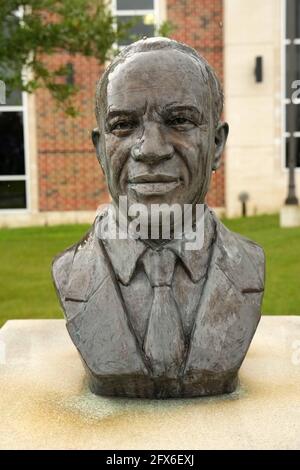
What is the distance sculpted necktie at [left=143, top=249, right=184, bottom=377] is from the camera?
2.62m

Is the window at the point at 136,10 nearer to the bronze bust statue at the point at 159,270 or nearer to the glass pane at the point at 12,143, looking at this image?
the glass pane at the point at 12,143

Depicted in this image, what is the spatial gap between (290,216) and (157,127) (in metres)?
7.36

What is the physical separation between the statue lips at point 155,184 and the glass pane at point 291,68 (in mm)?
8029

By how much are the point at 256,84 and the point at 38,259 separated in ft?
17.4

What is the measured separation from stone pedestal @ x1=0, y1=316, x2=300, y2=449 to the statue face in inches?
34.4

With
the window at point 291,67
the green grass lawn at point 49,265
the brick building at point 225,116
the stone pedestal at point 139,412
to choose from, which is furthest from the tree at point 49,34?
the window at point 291,67

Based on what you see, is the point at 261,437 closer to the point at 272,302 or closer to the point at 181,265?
the point at 181,265

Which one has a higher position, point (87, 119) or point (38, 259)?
point (87, 119)

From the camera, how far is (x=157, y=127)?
252 cm

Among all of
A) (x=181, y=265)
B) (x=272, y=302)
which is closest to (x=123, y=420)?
(x=181, y=265)

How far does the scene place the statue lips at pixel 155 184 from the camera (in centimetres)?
253

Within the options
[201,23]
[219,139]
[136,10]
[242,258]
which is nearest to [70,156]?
[136,10]

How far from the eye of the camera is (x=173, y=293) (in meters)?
2.71

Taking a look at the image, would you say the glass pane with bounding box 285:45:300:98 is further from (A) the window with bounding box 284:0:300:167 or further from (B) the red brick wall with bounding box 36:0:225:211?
(B) the red brick wall with bounding box 36:0:225:211
